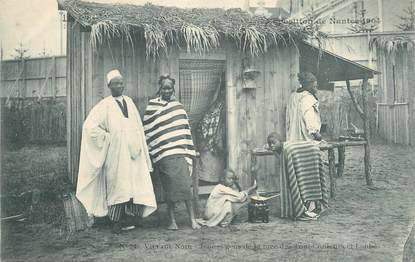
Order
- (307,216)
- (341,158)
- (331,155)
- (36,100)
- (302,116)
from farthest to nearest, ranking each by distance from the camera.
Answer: (36,100)
(341,158)
(331,155)
(302,116)
(307,216)

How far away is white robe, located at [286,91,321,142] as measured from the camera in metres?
6.28

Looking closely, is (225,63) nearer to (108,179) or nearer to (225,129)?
(225,129)

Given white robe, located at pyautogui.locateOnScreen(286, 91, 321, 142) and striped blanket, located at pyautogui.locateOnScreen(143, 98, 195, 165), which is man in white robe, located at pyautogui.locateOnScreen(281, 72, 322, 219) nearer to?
white robe, located at pyautogui.locateOnScreen(286, 91, 321, 142)

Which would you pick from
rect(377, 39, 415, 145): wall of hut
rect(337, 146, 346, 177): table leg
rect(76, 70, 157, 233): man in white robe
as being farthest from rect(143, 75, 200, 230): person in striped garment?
rect(377, 39, 415, 145): wall of hut

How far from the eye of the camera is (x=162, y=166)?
5.34 metres

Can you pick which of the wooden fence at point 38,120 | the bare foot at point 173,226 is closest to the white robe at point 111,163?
the bare foot at point 173,226

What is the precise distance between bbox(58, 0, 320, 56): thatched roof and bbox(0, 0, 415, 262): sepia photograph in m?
0.03

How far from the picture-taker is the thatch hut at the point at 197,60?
5.90m

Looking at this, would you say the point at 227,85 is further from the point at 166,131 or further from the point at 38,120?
the point at 38,120

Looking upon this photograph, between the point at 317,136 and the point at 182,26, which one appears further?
the point at 317,136

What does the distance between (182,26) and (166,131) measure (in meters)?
1.64

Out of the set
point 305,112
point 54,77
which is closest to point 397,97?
point 305,112

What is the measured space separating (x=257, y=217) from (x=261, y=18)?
10.9 ft

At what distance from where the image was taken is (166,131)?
17.7 feet
